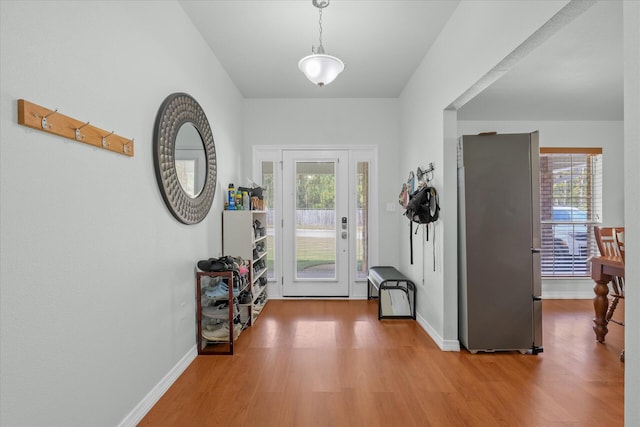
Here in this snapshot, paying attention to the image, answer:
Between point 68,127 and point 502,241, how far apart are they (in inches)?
118

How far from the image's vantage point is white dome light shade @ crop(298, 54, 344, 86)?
7.96 feet

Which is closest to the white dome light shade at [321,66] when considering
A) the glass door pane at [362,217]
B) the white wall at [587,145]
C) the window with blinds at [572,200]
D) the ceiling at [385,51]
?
the ceiling at [385,51]

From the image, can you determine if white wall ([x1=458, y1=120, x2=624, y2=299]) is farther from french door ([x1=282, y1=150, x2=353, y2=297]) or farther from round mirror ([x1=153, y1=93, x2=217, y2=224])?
round mirror ([x1=153, y1=93, x2=217, y2=224])

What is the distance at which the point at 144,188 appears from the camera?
201 centimetres

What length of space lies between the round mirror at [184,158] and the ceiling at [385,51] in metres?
0.83

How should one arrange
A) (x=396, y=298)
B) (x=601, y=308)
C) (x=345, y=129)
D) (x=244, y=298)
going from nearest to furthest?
(x=601, y=308)
(x=244, y=298)
(x=396, y=298)
(x=345, y=129)

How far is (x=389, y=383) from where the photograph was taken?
233 cm

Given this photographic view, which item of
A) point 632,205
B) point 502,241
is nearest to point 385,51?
point 502,241

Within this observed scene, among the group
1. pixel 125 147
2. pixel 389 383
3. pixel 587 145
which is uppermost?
pixel 587 145

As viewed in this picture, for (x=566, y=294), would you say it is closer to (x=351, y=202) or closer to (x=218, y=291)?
(x=351, y=202)

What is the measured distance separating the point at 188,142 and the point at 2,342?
1.82m

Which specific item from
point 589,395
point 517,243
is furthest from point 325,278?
point 589,395

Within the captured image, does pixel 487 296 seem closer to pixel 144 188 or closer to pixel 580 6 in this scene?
pixel 580 6

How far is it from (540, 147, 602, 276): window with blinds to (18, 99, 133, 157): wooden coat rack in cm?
527
